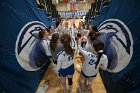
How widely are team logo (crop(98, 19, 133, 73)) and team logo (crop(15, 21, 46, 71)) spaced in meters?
1.58

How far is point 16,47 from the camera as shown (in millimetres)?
2928

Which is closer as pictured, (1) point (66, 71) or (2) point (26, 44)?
(1) point (66, 71)

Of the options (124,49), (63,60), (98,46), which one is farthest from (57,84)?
(124,49)

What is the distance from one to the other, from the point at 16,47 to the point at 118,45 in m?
1.78

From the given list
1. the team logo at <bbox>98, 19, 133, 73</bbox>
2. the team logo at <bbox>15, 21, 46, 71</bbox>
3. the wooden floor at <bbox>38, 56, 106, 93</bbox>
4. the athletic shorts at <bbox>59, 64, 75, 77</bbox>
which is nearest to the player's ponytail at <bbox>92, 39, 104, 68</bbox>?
the team logo at <bbox>98, 19, 133, 73</bbox>

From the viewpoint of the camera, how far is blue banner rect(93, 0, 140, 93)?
7.99ft

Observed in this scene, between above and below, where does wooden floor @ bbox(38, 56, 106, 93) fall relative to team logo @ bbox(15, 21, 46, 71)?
below

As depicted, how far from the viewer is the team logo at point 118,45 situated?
272 centimetres

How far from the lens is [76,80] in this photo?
423cm

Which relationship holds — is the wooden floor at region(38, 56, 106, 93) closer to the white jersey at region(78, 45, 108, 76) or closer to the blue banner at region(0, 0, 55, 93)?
the blue banner at region(0, 0, 55, 93)

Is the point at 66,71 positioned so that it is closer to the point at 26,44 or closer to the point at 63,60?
the point at 63,60

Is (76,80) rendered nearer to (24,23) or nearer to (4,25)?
(24,23)

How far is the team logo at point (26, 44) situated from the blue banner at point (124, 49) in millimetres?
1608

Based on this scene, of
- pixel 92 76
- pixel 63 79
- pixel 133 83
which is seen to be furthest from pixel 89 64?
pixel 133 83
